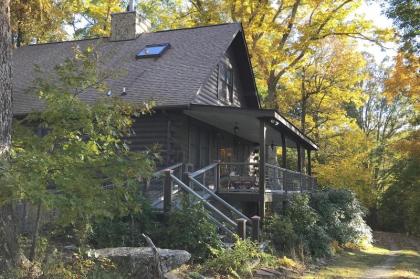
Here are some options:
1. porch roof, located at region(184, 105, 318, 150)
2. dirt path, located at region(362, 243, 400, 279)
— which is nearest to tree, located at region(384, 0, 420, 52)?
porch roof, located at region(184, 105, 318, 150)

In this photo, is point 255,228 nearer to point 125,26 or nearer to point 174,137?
point 174,137

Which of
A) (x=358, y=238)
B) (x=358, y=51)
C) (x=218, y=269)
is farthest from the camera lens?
(x=358, y=51)

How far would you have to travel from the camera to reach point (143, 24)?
71.2ft

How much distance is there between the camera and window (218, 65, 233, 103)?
64.4ft

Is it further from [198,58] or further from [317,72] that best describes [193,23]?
[198,58]

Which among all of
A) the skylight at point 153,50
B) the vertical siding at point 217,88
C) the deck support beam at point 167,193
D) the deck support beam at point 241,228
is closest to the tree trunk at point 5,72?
the deck support beam at point 167,193

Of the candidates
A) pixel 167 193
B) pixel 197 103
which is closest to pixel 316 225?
pixel 197 103

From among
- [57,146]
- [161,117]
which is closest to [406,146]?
[161,117]

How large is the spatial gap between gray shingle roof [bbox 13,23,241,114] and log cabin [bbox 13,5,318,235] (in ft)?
0.12

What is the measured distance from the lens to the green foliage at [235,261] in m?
8.93

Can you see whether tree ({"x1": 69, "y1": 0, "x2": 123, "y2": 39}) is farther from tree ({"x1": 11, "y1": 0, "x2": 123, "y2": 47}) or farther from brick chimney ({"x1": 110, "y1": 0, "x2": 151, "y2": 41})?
brick chimney ({"x1": 110, "y1": 0, "x2": 151, "y2": 41})

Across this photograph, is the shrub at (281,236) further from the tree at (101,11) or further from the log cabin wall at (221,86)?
the tree at (101,11)

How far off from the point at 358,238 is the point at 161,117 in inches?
399

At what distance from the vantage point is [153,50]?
18906 mm
